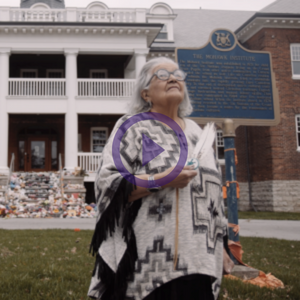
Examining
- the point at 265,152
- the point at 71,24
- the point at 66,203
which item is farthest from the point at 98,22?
the point at 265,152

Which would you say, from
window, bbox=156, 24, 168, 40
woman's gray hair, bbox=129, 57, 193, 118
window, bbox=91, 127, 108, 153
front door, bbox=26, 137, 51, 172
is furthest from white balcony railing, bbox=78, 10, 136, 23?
woman's gray hair, bbox=129, 57, 193, 118

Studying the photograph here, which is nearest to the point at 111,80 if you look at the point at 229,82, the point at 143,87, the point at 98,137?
the point at 98,137

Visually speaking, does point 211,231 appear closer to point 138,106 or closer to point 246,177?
point 138,106

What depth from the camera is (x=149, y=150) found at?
1882mm

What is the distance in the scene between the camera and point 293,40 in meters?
19.0

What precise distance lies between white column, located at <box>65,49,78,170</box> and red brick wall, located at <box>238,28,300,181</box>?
9049mm

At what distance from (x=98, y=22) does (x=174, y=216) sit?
692 inches

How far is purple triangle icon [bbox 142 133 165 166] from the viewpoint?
1.87 meters

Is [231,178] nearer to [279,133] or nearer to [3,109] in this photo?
[279,133]

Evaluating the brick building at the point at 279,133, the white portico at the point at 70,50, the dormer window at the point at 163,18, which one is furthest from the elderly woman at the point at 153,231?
the dormer window at the point at 163,18

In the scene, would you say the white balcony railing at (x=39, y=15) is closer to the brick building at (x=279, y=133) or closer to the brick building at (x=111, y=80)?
the brick building at (x=111, y=80)
